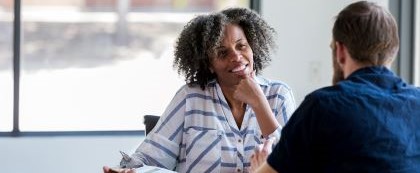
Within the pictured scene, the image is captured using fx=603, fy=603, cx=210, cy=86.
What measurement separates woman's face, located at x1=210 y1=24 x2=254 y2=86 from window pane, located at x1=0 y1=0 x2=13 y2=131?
1.67 meters

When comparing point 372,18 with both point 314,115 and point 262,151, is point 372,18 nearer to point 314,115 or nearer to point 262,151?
point 314,115

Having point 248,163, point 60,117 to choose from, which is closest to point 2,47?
point 60,117

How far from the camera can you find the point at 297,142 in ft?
3.80

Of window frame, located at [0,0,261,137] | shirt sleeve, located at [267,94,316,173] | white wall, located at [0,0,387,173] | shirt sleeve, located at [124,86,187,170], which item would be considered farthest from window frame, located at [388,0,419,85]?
shirt sleeve, located at [267,94,316,173]

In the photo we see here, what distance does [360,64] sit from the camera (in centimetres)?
120

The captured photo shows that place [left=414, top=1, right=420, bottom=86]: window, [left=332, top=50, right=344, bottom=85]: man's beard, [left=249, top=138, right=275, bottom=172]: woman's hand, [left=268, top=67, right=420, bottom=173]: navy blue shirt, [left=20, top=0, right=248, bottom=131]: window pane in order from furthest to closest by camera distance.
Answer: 1. [left=20, top=0, right=248, bottom=131]: window pane
2. [left=414, top=1, right=420, bottom=86]: window
3. [left=249, top=138, right=275, bottom=172]: woman's hand
4. [left=332, top=50, right=344, bottom=85]: man's beard
5. [left=268, top=67, right=420, bottom=173]: navy blue shirt

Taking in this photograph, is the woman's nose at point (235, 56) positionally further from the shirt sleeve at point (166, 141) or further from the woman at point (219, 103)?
the shirt sleeve at point (166, 141)

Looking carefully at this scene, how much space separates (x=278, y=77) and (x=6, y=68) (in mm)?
1489

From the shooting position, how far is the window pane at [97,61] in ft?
10.8

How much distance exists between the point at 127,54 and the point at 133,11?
0.24 meters

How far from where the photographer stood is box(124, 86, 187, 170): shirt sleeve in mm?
1916

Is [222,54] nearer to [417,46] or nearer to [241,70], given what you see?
[241,70]

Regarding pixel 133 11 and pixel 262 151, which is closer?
pixel 262 151

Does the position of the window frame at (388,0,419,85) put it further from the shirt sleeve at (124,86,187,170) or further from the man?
the man
